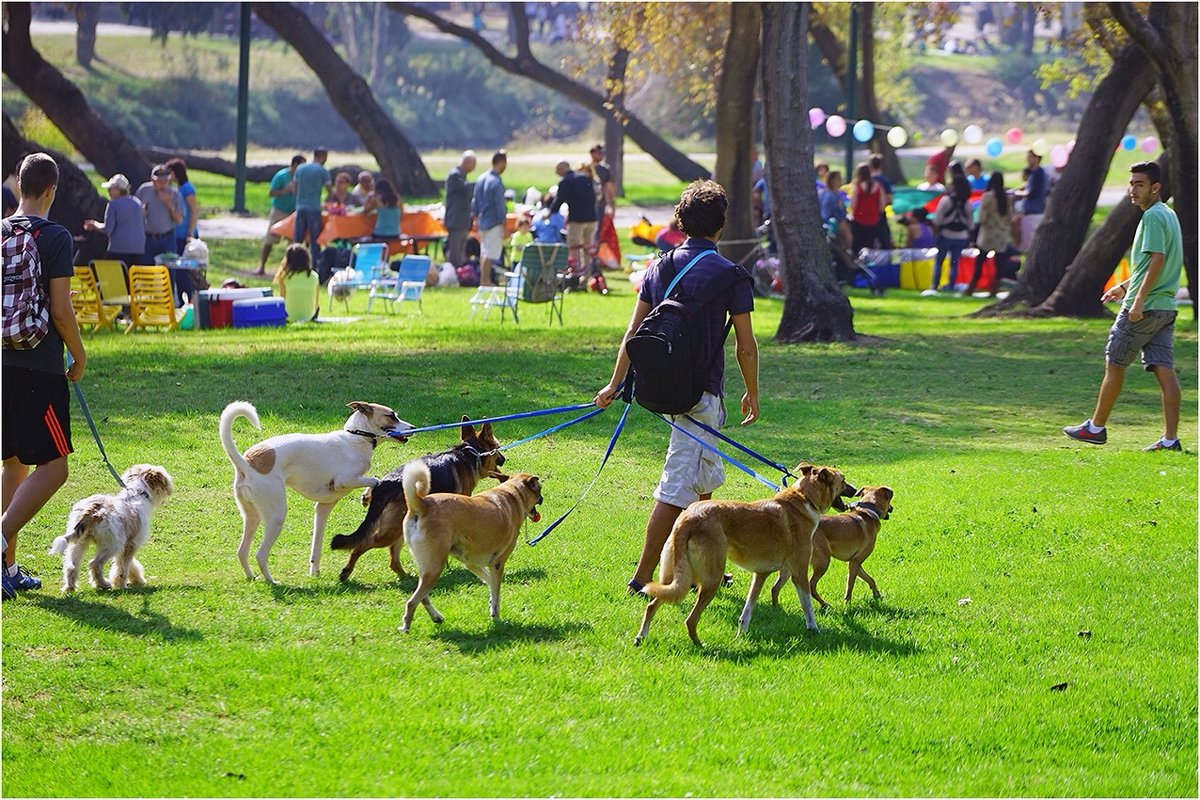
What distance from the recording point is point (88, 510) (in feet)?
25.0

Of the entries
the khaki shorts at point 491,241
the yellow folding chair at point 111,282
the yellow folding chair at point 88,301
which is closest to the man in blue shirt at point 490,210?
the khaki shorts at point 491,241

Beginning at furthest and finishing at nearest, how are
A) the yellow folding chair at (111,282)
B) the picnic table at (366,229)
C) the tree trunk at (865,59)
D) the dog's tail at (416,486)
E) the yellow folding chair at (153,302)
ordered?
the tree trunk at (865,59) < the picnic table at (366,229) < the yellow folding chair at (153,302) < the yellow folding chair at (111,282) < the dog's tail at (416,486)

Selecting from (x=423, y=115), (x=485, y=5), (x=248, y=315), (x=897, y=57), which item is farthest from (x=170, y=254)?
(x=485, y=5)

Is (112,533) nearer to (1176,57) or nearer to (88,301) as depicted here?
(88,301)

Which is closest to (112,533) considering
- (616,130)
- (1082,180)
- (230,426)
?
(230,426)

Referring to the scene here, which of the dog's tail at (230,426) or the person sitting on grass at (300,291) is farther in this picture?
the person sitting on grass at (300,291)

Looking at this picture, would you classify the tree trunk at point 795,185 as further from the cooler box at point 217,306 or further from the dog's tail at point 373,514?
the dog's tail at point 373,514

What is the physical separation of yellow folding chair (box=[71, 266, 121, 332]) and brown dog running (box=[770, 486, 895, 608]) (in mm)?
12004

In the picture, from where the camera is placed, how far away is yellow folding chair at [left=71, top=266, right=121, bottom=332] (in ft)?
57.2

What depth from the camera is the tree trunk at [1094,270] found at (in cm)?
2034

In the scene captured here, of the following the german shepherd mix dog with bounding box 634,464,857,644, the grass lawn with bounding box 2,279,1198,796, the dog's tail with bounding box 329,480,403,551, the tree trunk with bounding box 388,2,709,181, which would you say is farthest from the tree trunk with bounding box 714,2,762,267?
the german shepherd mix dog with bounding box 634,464,857,644

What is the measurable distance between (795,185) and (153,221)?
7983 mm

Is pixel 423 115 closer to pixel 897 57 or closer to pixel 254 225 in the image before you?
pixel 897 57

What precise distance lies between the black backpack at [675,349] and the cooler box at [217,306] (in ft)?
40.0
